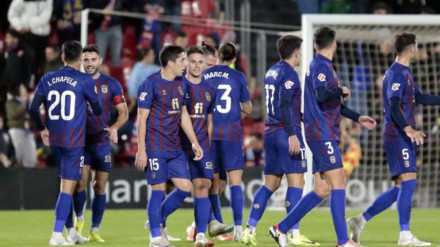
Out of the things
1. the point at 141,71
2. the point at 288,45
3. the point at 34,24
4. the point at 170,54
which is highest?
the point at 34,24

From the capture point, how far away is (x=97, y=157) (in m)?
10.3

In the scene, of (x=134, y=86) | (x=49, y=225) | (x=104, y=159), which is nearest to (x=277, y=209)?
(x=134, y=86)

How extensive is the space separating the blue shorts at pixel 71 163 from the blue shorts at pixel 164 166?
1.08 m

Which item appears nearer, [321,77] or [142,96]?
[321,77]

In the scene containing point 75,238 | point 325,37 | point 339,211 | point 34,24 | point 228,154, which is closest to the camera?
point 339,211

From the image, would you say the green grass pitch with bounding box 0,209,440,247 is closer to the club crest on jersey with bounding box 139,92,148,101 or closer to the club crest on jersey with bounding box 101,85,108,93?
the club crest on jersey with bounding box 101,85,108,93

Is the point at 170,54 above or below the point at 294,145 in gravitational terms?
above

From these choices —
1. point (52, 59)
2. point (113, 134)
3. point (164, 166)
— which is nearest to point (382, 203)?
point (164, 166)

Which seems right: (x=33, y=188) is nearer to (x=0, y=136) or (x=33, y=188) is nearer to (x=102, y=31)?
(x=0, y=136)

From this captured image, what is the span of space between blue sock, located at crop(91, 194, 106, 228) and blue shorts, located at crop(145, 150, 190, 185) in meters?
1.81

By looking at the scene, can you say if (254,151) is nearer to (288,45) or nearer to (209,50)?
(209,50)

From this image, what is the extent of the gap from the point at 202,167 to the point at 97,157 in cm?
145

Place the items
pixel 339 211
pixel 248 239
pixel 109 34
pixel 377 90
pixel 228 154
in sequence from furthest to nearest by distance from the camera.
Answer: pixel 377 90 → pixel 109 34 → pixel 228 154 → pixel 248 239 → pixel 339 211

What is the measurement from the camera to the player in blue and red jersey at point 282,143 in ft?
30.2
